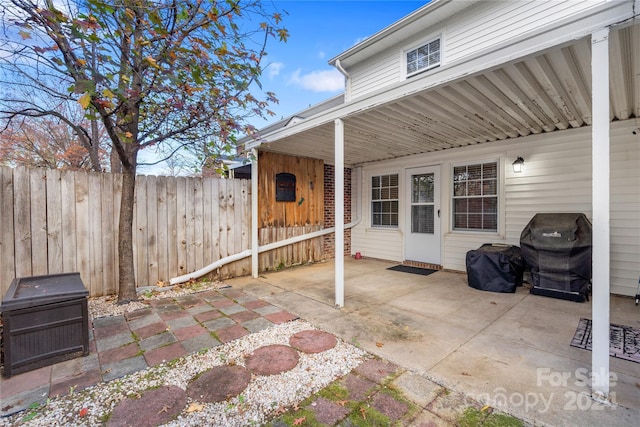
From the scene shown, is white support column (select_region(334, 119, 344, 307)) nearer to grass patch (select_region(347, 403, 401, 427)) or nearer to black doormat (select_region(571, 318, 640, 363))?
grass patch (select_region(347, 403, 401, 427))

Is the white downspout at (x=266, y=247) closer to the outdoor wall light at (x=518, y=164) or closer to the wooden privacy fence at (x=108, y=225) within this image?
the wooden privacy fence at (x=108, y=225)

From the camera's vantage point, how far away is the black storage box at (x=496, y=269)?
14.3ft

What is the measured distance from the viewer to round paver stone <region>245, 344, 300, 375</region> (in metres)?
2.29

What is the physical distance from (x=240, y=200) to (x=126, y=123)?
240 centimetres

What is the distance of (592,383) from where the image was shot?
195 cm

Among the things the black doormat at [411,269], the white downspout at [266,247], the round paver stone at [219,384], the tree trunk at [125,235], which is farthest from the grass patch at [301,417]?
the black doormat at [411,269]

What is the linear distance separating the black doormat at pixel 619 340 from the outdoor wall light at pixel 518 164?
105 inches

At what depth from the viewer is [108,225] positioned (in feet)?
13.6

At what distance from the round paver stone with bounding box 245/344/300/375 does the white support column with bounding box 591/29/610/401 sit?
7.18ft

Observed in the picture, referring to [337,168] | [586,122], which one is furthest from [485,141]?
[337,168]

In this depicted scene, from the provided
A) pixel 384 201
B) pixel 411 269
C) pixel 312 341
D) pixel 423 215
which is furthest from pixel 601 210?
pixel 384 201

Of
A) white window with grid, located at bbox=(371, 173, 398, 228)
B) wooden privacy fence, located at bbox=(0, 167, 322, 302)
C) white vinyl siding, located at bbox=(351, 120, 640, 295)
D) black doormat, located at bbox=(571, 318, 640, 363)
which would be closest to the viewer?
black doormat, located at bbox=(571, 318, 640, 363)

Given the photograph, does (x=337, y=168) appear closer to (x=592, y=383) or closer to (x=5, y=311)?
(x=592, y=383)

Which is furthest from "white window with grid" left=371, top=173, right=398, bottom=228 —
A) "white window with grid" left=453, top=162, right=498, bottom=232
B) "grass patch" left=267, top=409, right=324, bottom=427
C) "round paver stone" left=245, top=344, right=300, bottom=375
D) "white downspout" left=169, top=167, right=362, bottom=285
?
"grass patch" left=267, top=409, right=324, bottom=427
